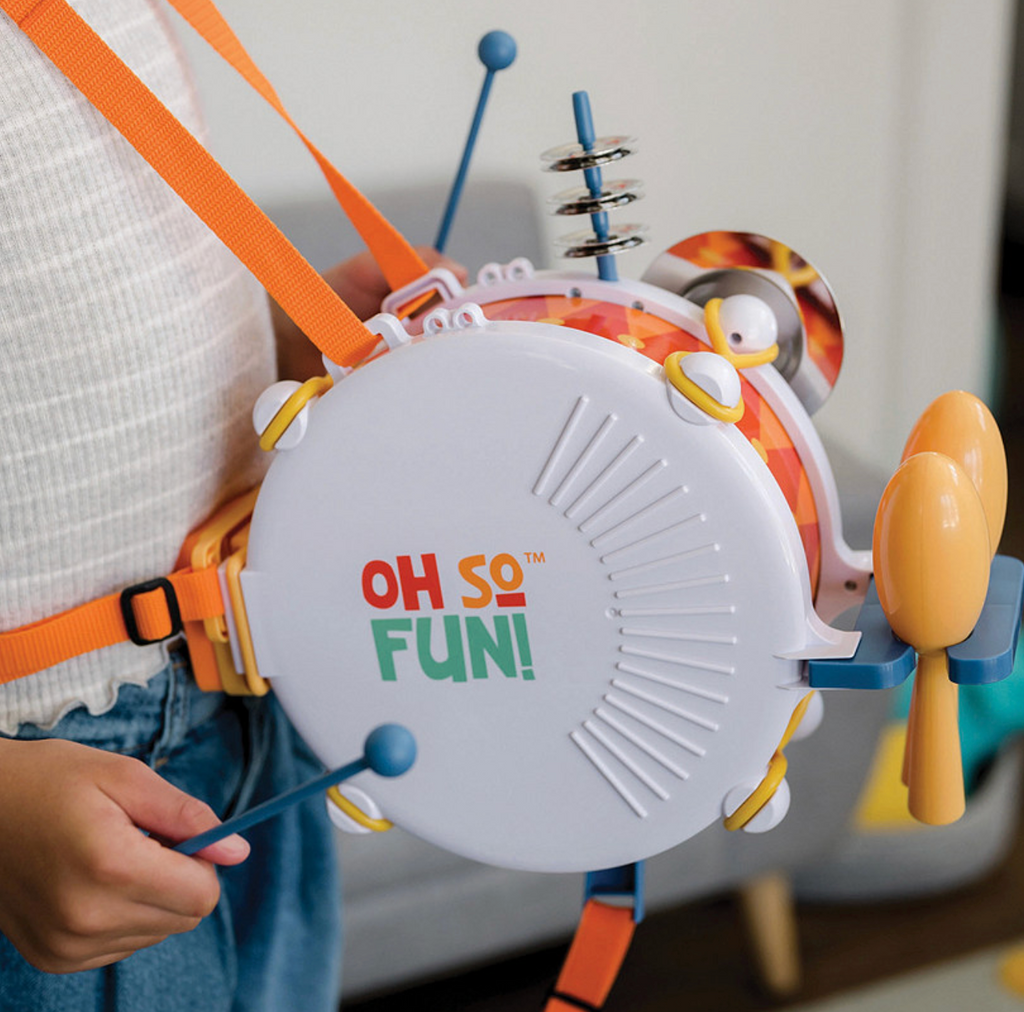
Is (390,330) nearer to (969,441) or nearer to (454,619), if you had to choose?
(454,619)

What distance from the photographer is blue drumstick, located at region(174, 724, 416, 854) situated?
388 mm

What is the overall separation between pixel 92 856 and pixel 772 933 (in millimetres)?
1062

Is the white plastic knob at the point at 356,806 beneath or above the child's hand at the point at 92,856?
beneath

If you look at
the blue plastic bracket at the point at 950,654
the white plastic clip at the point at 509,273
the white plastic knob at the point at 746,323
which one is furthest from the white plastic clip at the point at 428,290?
the blue plastic bracket at the point at 950,654

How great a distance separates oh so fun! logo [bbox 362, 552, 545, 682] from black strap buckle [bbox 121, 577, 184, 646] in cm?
8

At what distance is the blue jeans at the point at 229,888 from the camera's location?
47cm

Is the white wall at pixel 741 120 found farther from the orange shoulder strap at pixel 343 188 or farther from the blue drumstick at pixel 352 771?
the blue drumstick at pixel 352 771

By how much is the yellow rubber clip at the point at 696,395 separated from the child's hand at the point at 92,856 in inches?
9.0

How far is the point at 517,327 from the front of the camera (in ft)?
1.35

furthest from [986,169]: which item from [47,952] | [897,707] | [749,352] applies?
[47,952]

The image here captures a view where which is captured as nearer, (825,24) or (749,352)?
(749,352)

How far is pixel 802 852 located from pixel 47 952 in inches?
38.5

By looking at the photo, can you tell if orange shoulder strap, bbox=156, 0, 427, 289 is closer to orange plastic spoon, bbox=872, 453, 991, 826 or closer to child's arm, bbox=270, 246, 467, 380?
child's arm, bbox=270, 246, 467, 380

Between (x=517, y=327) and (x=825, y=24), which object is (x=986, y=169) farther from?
(x=517, y=327)
